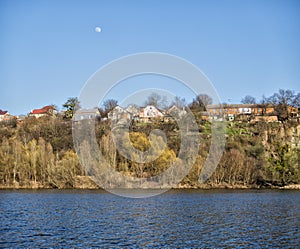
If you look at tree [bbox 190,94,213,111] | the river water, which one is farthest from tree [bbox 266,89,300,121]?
the river water

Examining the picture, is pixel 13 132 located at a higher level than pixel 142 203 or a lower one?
higher

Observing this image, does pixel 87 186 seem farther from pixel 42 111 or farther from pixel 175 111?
pixel 42 111

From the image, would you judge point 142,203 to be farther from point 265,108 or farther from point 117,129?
point 265,108

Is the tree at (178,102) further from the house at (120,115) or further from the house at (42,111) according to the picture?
the house at (42,111)

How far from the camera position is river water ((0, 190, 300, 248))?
77.3 ft

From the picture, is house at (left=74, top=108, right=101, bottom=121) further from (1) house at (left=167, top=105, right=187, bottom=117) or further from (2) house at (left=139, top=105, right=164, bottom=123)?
(1) house at (left=167, top=105, right=187, bottom=117)

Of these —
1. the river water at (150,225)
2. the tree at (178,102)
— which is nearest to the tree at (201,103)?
the tree at (178,102)

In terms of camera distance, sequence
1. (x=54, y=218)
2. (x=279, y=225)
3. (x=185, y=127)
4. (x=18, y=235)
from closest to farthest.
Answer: (x=18, y=235)
(x=279, y=225)
(x=54, y=218)
(x=185, y=127)

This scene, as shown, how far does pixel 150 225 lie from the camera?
29422mm

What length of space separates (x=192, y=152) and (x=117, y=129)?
607 inches

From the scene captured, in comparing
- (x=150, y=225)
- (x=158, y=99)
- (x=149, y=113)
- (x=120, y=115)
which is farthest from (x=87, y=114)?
(x=150, y=225)

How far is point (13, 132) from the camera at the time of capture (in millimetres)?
→ 107500

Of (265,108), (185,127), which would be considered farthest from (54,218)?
(265,108)

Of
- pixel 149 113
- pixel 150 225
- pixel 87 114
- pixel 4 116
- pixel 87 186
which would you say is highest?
pixel 4 116
